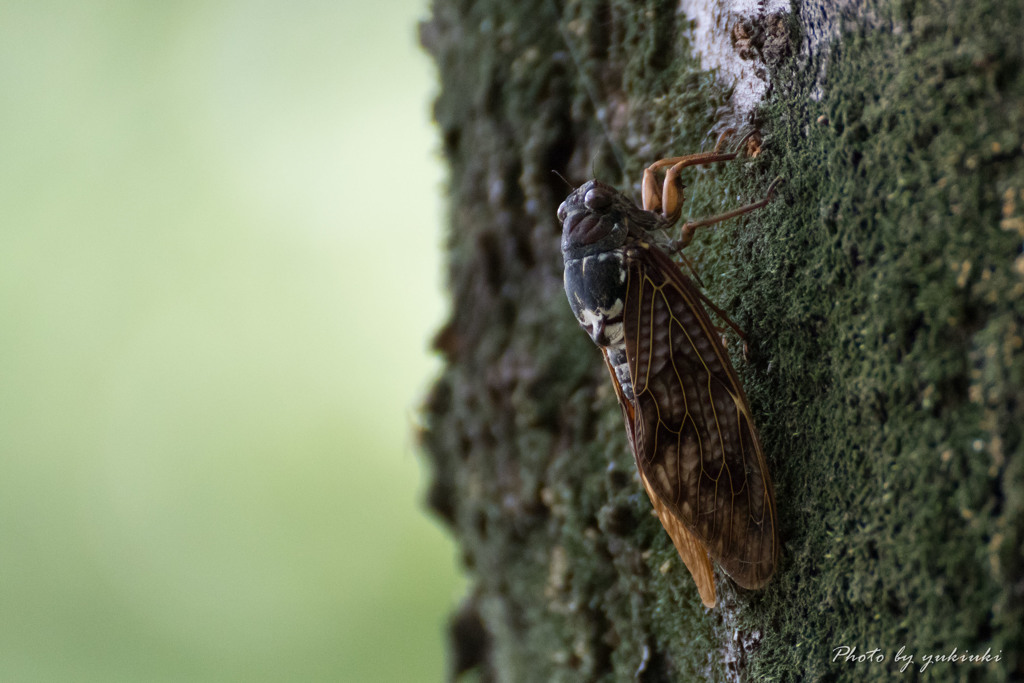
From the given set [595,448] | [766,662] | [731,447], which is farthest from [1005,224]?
[595,448]

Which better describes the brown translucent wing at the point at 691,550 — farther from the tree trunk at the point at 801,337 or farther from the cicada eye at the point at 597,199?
the cicada eye at the point at 597,199

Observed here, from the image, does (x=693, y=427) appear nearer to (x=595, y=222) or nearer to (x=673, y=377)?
(x=673, y=377)

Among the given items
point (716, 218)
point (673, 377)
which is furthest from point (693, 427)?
point (716, 218)

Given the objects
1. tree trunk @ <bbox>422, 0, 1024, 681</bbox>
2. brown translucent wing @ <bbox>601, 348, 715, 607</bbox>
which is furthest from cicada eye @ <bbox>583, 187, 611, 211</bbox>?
brown translucent wing @ <bbox>601, 348, 715, 607</bbox>

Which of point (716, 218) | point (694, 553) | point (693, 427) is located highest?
point (716, 218)

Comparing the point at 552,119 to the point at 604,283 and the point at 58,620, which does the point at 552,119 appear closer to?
the point at 604,283

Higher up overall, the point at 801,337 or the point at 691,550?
the point at 801,337

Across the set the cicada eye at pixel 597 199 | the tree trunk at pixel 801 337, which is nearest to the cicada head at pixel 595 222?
the cicada eye at pixel 597 199

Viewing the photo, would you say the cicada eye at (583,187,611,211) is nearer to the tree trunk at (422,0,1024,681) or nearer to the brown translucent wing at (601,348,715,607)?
the tree trunk at (422,0,1024,681)
